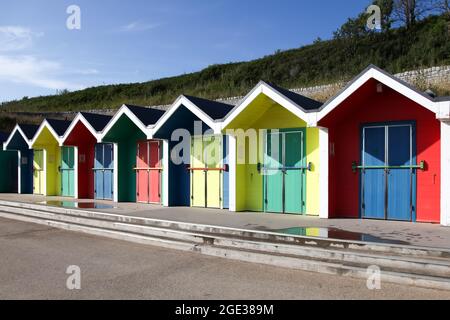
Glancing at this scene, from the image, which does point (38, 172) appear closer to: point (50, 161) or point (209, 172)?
point (50, 161)

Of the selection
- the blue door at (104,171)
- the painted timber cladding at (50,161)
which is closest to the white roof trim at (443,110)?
the blue door at (104,171)

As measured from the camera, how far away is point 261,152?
12812 mm

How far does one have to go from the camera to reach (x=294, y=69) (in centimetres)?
4688

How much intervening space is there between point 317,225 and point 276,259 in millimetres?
2584

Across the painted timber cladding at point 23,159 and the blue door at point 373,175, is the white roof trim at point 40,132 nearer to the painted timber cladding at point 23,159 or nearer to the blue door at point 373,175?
the painted timber cladding at point 23,159

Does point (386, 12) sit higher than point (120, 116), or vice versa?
point (386, 12)

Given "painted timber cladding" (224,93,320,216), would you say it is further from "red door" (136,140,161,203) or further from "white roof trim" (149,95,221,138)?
"red door" (136,140,161,203)

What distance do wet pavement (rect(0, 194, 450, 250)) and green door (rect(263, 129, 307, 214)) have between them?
583 mm

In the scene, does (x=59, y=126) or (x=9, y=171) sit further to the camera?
(x=9, y=171)

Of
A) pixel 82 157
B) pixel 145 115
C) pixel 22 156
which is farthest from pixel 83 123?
pixel 22 156

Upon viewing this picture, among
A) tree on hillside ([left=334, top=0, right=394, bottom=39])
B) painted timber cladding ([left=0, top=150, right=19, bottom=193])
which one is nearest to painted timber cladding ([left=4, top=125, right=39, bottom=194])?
painted timber cladding ([left=0, top=150, right=19, bottom=193])

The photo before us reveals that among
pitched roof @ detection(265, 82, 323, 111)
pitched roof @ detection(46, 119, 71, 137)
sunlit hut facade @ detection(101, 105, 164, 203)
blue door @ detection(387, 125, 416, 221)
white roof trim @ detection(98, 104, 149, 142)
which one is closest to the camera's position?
blue door @ detection(387, 125, 416, 221)

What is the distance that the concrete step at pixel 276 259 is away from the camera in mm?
5956

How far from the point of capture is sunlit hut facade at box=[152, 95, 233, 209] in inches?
535
